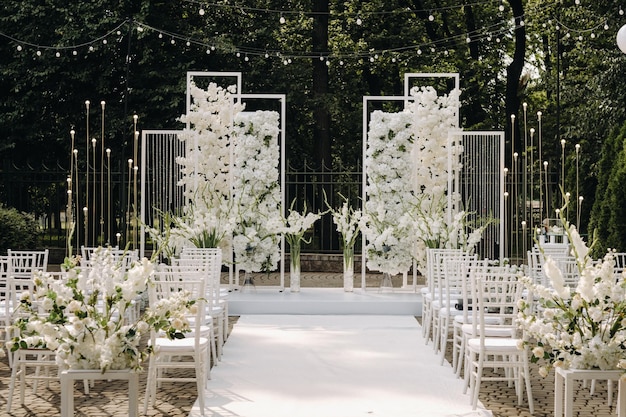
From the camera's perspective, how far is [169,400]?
713cm

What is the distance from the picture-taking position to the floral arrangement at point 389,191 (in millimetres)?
12820

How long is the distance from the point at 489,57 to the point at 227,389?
1610 centimetres

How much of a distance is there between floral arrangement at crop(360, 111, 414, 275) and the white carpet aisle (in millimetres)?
1686

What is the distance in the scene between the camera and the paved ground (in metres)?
6.69

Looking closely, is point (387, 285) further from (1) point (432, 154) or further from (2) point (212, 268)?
(2) point (212, 268)

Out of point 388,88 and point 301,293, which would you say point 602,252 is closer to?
point 301,293

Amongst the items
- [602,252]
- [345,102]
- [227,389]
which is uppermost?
[345,102]

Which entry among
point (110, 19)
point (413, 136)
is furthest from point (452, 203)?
point (110, 19)

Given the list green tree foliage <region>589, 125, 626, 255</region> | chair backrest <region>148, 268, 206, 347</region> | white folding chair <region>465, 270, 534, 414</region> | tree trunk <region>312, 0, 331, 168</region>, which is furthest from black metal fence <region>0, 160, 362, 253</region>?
white folding chair <region>465, 270, 534, 414</region>

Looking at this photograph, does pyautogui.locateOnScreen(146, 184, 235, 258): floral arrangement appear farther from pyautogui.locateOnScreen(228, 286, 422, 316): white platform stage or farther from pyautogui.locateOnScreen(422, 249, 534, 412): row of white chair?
pyautogui.locateOnScreen(422, 249, 534, 412): row of white chair

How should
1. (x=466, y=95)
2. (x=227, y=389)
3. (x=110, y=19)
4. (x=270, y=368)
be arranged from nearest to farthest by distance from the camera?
1. (x=227, y=389)
2. (x=270, y=368)
3. (x=110, y=19)
4. (x=466, y=95)

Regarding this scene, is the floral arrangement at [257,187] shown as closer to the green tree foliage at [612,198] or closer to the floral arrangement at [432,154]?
the floral arrangement at [432,154]

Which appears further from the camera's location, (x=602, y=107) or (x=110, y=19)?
(x=110, y=19)

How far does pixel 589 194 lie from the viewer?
1742 cm
